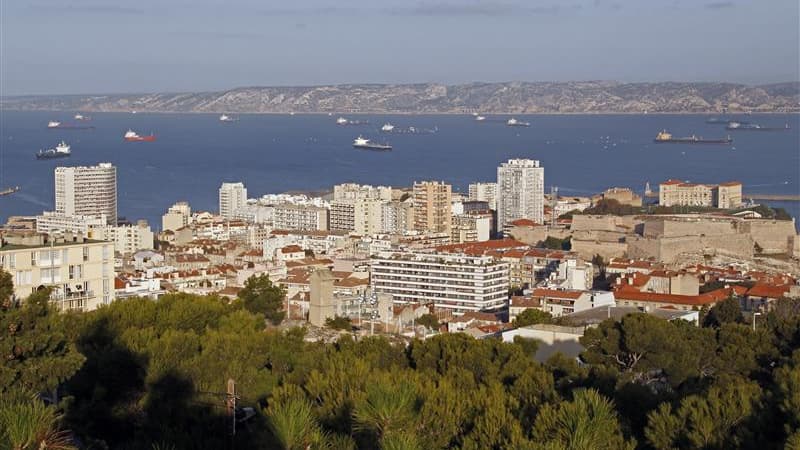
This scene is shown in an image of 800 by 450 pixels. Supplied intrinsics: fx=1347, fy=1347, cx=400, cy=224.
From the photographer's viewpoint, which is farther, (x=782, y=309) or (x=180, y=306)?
(x=782, y=309)

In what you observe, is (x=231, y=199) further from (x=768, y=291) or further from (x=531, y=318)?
(x=531, y=318)

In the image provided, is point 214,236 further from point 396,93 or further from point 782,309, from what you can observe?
point 396,93

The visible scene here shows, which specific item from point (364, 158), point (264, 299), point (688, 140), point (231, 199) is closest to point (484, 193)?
point (231, 199)

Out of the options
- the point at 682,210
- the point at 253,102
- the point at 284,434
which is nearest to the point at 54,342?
the point at 284,434

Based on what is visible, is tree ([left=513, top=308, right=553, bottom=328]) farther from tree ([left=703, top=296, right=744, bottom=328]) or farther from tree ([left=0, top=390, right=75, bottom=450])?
tree ([left=0, top=390, right=75, bottom=450])

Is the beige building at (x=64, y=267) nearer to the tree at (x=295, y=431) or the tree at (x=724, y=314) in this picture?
the tree at (x=295, y=431)

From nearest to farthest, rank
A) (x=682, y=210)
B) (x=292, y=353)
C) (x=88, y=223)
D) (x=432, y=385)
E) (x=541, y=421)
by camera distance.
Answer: (x=541, y=421) → (x=432, y=385) → (x=292, y=353) → (x=88, y=223) → (x=682, y=210)

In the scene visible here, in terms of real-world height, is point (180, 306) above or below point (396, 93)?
below

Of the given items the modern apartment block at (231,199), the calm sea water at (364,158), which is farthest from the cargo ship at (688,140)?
the modern apartment block at (231,199)
